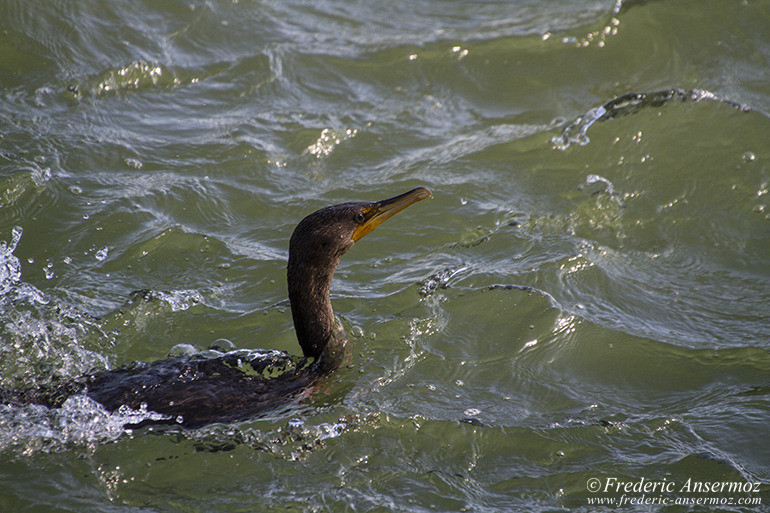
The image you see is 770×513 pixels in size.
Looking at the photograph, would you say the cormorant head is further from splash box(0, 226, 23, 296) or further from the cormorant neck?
splash box(0, 226, 23, 296)

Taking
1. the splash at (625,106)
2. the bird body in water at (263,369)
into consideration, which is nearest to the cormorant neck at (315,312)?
the bird body in water at (263,369)

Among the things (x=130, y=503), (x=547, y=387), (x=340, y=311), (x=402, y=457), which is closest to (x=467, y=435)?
(x=402, y=457)

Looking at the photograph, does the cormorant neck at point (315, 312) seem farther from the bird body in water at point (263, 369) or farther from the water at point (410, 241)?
the water at point (410, 241)

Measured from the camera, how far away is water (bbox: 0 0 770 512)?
12.5ft

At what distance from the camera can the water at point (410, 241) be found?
3811mm

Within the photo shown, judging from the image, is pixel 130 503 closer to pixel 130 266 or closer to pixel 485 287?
pixel 130 266

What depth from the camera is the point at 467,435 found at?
400 cm

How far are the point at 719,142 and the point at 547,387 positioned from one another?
3.13 metres

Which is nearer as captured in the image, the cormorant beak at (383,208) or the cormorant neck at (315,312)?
the cormorant neck at (315,312)

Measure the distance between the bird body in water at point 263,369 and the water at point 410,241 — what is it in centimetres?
11

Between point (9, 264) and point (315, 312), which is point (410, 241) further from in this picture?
point (9, 264)

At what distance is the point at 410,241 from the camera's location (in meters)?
5.64

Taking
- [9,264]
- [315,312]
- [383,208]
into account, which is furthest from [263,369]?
[9,264]

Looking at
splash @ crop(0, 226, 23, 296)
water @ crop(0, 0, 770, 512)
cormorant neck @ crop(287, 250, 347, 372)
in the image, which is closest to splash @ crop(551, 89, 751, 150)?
water @ crop(0, 0, 770, 512)
